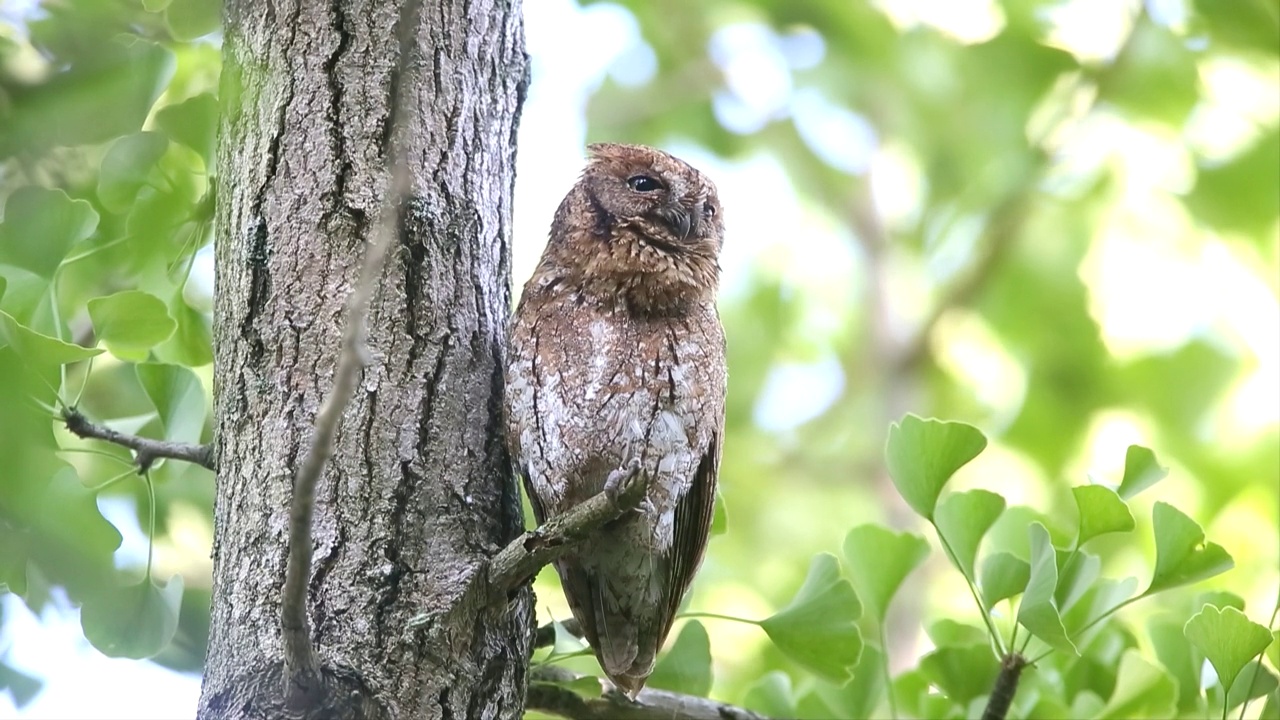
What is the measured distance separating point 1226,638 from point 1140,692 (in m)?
0.44

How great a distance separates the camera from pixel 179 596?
79.0 inches

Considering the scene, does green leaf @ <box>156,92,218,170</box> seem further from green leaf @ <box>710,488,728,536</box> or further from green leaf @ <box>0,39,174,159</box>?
green leaf @ <box>710,488,728,536</box>

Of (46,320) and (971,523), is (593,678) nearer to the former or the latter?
(971,523)

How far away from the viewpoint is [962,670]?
234 cm

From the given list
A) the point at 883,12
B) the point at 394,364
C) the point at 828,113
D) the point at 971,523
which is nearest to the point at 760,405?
the point at 828,113

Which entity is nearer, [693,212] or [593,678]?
[593,678]

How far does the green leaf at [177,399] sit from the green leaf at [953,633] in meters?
1.47

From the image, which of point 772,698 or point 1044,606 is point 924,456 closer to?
point 1044,606

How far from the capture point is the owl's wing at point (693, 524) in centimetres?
241

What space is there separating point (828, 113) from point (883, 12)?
18.8 inches

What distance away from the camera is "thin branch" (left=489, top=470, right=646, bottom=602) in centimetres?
167

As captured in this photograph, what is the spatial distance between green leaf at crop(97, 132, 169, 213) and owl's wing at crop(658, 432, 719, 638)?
3.77 feet

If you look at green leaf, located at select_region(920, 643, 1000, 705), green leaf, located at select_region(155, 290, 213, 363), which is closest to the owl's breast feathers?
green leaf, located at select_region(155, 290, 213, 363)

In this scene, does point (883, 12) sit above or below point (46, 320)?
above
